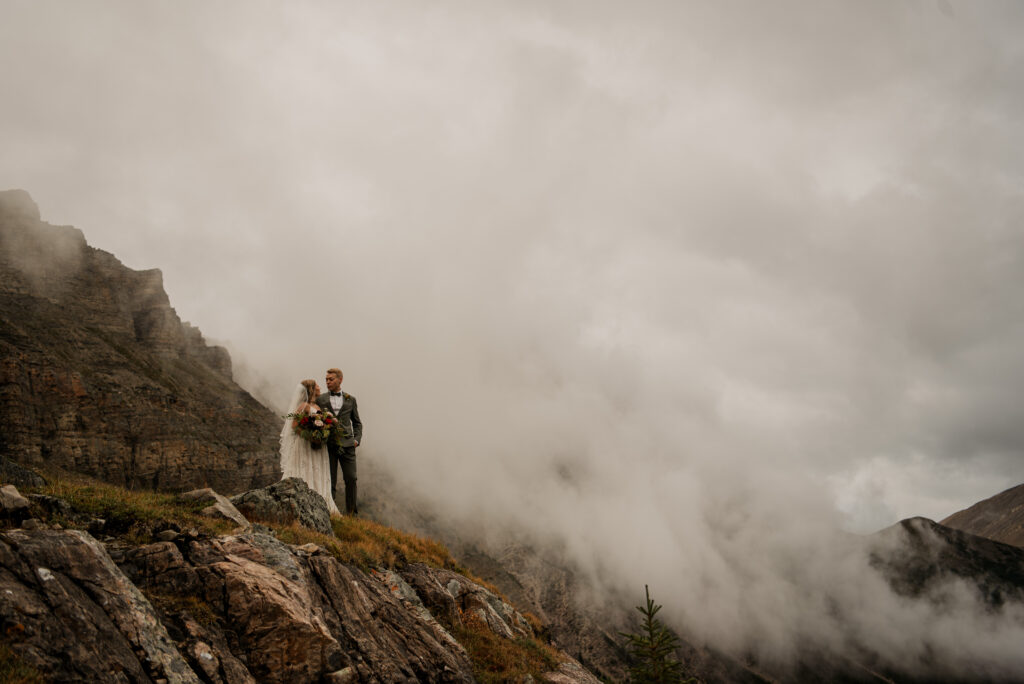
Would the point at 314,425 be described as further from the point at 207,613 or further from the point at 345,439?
the point at 207,613

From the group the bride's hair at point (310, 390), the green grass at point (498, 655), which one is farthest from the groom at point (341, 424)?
the green grass at point (498, 655)

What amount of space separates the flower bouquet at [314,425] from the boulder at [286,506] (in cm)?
173

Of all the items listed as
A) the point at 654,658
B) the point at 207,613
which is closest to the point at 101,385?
the point at 207,613

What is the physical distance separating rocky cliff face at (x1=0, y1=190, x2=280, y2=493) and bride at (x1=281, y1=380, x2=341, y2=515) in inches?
4087

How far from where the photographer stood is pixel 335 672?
28.4 ft

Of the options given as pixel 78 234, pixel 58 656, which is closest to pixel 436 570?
pixel 58 656

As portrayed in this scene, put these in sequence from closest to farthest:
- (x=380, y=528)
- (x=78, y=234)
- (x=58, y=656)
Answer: (x=58, y=656), (x=380, y=528), (x=78, y=234)

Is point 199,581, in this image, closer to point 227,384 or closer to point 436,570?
point 436,570

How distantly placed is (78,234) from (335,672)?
→ 24060 centimetres

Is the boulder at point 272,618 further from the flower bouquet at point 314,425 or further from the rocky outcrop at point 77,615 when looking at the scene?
the flower bouquet at point 314,425

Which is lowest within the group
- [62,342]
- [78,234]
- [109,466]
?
[109,466]

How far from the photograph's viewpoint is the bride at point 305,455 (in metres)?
17.0

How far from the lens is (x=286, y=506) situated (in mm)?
14234

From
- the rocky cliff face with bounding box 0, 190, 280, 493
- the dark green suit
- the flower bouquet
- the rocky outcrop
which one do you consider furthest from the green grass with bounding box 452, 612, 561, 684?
the rocky cliff face with bounding box 0, 190, 280, 493
